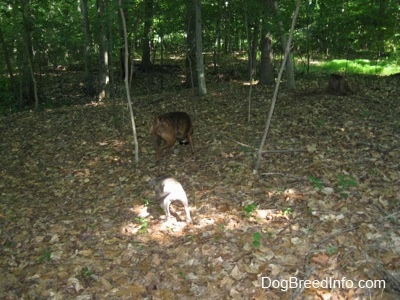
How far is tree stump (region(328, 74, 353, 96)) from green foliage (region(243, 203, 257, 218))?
652 centimetres

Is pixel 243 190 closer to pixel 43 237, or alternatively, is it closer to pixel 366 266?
pixel 366 266

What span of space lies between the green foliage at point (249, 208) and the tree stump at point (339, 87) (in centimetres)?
652

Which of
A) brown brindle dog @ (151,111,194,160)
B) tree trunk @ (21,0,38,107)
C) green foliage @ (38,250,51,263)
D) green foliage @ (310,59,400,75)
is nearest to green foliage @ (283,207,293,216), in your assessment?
brown brindle dog @ (151,111,194,160)

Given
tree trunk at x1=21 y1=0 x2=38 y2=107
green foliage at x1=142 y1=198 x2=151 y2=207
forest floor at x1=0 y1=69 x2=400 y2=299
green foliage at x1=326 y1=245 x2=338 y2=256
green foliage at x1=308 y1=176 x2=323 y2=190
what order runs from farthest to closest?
tree trunk at x1=21 y1=0 x2=38 y2=107 → green foliage at x1=142 y1=198 x2=151 y2=207 → green foliage at x1=308 y1=176 x2=323 y2=190 → green foliage at x1=326 y1=245 x2=338 y2=256 → forest floor at x1=0 y1=69 x2=400 y2=299

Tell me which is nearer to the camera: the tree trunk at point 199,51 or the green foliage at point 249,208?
the green foliage at point 249,208

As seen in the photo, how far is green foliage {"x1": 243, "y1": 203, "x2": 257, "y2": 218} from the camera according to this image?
17.7 ft

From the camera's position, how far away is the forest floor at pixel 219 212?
14.1ft

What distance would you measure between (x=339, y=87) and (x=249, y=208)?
6.71 m

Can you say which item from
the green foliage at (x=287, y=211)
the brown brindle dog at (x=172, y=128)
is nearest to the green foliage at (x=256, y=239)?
the green foliage at (x=287, y=211)

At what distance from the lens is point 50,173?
7.81 meters

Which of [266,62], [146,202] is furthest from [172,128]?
[266,62]

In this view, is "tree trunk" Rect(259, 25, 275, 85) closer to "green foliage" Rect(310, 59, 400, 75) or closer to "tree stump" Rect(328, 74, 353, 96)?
"tree stump" Rect(328, 74, 353, 96)

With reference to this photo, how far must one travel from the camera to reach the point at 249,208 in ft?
18.0

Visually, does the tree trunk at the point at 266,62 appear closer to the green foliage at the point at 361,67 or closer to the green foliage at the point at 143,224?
the green foliage at the point at 361,67
